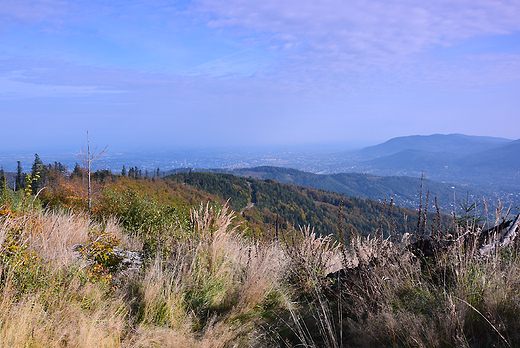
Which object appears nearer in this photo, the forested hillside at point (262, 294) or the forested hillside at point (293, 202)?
the forested hillside at point (262, 294)

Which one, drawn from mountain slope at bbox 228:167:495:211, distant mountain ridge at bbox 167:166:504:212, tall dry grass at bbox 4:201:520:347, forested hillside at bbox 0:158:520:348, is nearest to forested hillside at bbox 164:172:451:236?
forested hillside at bbox 0:158:520:348

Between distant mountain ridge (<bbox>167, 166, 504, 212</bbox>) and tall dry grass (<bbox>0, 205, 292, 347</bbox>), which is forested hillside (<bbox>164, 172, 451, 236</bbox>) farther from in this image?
distant mountain ridge (<bbox>167, 166, 504, 212</bbox>)

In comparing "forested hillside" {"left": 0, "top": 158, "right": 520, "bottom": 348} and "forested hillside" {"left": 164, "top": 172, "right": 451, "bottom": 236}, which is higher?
"forested hillside" {"left": 0, "top": 158, "right": 520, "bottom": 348}

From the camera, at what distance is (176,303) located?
3.14 m

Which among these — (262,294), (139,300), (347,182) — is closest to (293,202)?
(262,294)

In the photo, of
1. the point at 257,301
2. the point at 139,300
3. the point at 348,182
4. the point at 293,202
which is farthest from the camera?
the point at 348,182

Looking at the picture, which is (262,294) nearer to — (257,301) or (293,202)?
(257,301)

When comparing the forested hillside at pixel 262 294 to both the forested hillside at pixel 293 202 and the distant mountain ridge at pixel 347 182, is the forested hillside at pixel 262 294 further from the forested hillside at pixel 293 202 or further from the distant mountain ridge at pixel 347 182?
the distant mountain ridge at pixel 347 182

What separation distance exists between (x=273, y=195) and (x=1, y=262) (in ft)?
245

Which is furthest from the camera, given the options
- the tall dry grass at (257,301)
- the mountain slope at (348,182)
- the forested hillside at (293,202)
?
the mountain slope at (348,182)

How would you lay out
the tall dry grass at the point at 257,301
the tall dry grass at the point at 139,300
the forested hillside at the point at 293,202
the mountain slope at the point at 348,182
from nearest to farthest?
the tall dry grass at the point at 257,301
the tall dry grass at the point at 139,300
the forested hillside at the point at 293,202
the mountain slope at the point at 348,182

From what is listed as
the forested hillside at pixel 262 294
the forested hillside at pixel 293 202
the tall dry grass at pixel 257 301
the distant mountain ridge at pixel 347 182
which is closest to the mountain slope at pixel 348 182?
the distant mountain ridge at pixel 347 182

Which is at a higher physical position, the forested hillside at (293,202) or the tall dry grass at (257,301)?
the tall dry grass at (257,301)

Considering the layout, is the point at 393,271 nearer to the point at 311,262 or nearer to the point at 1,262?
the point at 311,262
